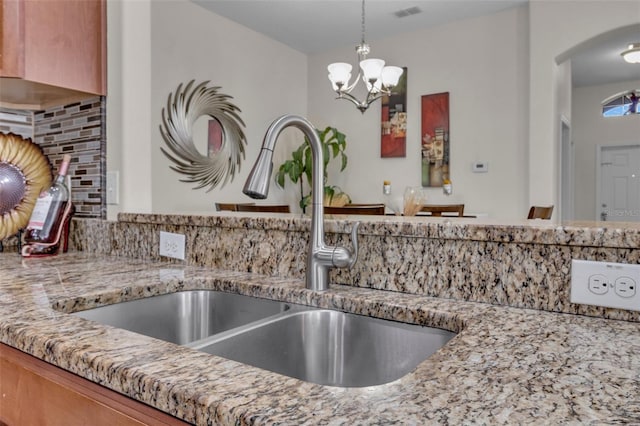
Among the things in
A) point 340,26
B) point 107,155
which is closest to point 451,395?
point 107,155

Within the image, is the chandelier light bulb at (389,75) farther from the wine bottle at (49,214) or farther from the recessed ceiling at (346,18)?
the wine bottle at (49,214)

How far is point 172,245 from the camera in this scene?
Result: 135cm

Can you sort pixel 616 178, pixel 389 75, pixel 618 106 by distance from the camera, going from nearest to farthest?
pixel 389 75 < pixel 616 178 < pixel 618 106

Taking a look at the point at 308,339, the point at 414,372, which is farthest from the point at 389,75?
the point at 414,372

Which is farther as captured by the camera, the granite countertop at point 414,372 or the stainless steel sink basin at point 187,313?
the stainless steel sink basin at point 187,313

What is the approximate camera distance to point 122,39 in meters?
1.56

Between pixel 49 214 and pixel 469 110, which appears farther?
pixel 469 110

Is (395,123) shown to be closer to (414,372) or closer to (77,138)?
(77,138)

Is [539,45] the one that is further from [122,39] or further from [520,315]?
[520,315]

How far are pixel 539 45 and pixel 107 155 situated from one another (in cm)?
376

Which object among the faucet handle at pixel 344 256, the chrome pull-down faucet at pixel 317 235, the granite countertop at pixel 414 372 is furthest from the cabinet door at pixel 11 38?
the faucet handle at pixel 344 256

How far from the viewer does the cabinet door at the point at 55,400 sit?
541mm

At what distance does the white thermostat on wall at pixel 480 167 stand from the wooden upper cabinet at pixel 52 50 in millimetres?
Answer: 3598

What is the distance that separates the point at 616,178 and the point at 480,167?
10.3 ft
